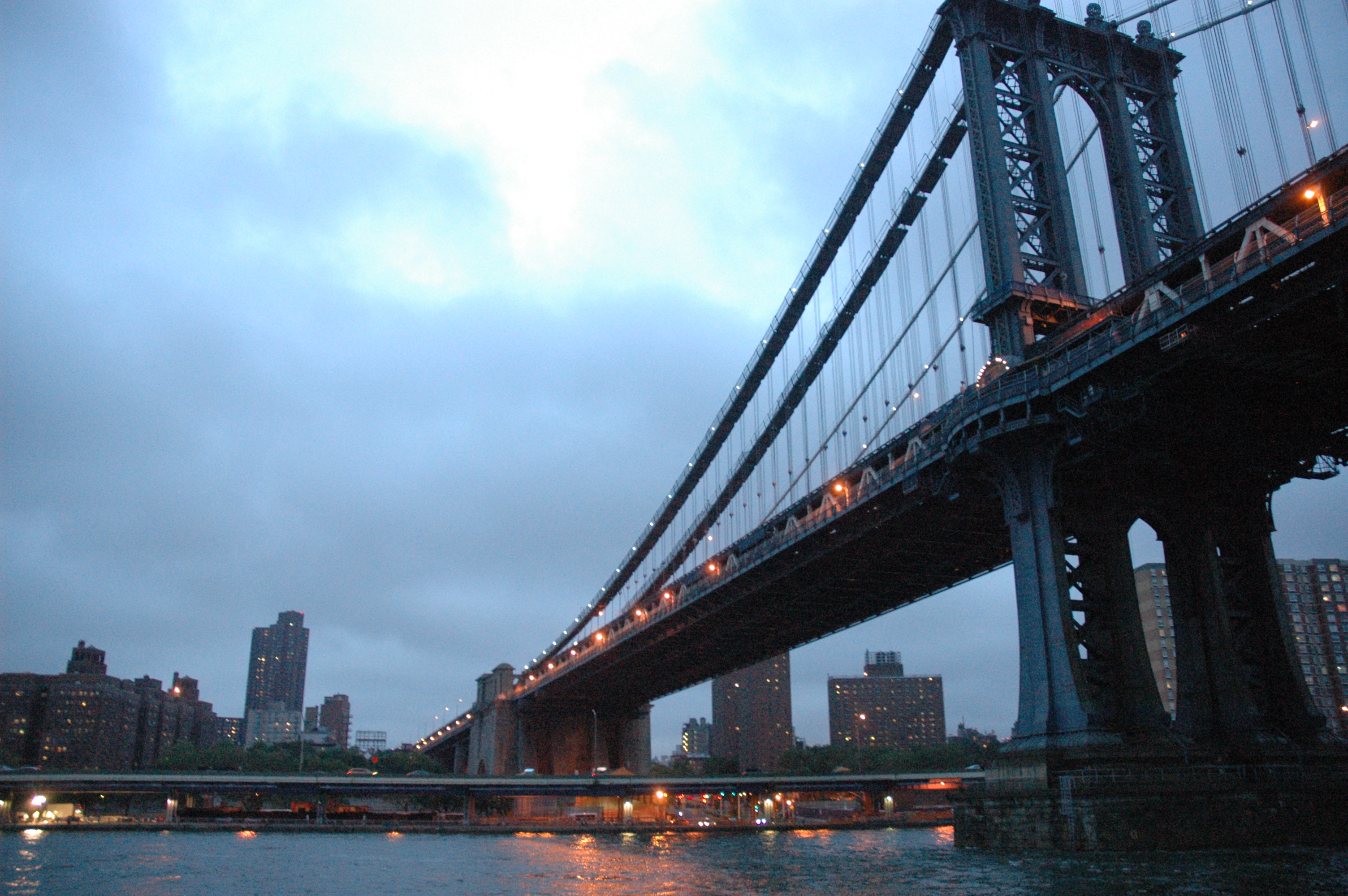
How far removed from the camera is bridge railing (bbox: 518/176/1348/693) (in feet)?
81.3

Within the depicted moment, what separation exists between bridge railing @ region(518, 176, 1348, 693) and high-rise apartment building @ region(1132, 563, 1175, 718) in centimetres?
8234

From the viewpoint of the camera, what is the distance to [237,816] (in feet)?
265

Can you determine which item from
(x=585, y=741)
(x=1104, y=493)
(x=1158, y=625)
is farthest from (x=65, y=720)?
(x=1104, y=493)

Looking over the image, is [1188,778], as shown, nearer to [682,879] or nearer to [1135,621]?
[1135,621]

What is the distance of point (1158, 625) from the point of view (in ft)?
399

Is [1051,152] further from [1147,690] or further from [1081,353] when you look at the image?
[1147,690]

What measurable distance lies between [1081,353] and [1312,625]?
11459cm

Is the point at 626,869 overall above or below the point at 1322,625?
below

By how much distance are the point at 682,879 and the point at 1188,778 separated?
15754mm

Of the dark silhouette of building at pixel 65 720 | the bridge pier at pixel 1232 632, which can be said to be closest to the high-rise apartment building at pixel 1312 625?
the bridge pier at pixel 1232 632

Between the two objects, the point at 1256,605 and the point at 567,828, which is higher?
the point at 1256,605

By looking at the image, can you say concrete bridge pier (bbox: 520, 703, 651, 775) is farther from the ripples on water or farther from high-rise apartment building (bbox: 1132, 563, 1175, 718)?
high-rise apartment building (bbox: 1132, 563, 1175, 718)

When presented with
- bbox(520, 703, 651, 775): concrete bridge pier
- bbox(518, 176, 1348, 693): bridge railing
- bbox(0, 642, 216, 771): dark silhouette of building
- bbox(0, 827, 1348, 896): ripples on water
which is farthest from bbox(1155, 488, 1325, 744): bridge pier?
bbox(0, 642, 216, 771): dark silhouette of building

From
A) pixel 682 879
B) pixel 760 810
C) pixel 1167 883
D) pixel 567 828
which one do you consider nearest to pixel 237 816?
pixel 567 828
